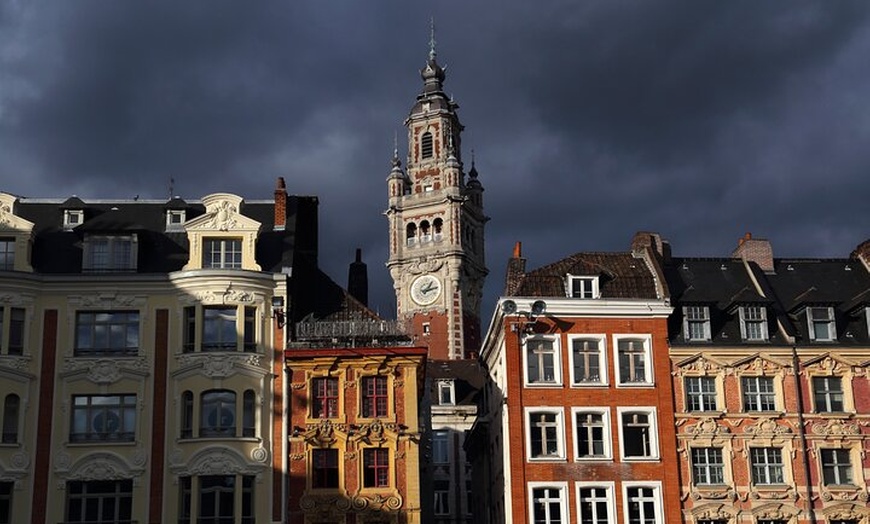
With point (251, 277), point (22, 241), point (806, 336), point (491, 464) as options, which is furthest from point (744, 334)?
point (22, 241)

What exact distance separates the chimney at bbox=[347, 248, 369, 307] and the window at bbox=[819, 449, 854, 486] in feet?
102

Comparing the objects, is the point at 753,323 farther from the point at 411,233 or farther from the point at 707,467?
the point at 411,233

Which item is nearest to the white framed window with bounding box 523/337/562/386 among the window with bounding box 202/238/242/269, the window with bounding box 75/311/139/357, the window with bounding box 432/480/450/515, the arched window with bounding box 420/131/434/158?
the window with bounding box 202/238/242/269

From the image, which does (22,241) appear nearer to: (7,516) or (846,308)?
(7,516)

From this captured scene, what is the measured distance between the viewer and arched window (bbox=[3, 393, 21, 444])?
149ft

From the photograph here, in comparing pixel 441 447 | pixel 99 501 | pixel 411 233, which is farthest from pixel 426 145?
pixel 99 501

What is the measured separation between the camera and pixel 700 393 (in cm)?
4803

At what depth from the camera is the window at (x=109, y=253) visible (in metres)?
48.2

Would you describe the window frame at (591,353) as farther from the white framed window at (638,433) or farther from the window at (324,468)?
the window at (324,468)

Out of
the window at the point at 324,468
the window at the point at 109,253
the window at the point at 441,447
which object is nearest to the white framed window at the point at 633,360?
the window at the point at 324,468

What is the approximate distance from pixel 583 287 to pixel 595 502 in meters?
8.88

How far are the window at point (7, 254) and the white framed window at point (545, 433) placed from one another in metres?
21.3

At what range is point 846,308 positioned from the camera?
5094 centimetres

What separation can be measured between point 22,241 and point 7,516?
35.4 feet
